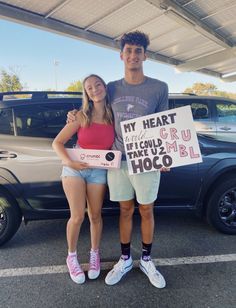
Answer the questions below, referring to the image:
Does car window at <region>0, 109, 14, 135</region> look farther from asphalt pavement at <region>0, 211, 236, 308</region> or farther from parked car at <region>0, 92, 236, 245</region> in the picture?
asphalt pavement at <region>0, 211, 236, 308</region>

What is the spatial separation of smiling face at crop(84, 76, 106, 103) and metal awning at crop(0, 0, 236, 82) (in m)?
6.33

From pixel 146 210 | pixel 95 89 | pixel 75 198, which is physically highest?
pixel 95 89

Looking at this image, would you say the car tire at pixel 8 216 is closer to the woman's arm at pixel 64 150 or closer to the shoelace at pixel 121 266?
the woman's arm at pixel 64 150

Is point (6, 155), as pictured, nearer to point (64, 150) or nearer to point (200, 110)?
point (64, 150)

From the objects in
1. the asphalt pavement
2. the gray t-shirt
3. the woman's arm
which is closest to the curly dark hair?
the gray t-shirt

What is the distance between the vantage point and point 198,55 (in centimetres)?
1386

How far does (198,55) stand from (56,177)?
13138 millimetres

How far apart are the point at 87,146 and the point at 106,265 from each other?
119cm

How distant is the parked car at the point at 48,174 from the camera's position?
274cm

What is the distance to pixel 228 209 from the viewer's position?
301 cm

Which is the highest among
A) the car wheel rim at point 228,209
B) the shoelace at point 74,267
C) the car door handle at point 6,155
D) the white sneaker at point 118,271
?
the car door handle at point 6,155

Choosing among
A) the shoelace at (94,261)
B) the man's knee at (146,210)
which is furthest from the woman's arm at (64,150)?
the shoelace at (94,261)

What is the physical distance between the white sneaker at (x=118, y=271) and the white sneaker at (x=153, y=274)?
0.11 m

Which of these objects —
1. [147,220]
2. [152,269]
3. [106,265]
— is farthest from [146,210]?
[106,265]
